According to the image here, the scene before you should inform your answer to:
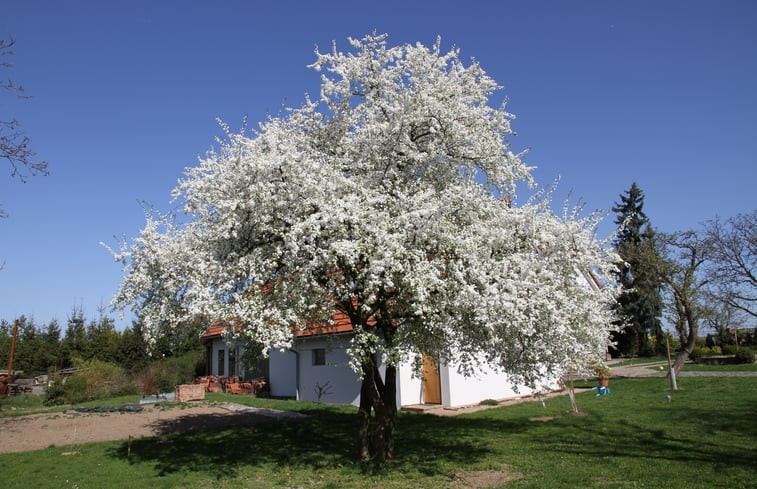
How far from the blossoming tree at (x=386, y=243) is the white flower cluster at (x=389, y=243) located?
0.12 feet

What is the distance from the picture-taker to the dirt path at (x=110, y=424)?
42.8 feet

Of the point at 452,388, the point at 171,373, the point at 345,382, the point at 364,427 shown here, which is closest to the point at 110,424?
the point at 345,382

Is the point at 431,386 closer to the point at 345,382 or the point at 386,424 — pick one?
the point at 345,382

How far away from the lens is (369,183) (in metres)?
9.35

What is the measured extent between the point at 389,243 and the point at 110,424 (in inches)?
505

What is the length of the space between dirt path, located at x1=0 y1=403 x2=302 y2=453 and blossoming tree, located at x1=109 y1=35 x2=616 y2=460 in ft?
18.9

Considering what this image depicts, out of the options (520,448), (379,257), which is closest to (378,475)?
(520,448)

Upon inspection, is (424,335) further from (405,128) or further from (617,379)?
(617,379)

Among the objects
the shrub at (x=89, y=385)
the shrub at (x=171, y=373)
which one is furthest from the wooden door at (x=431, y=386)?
the shrub at (x=89, y=385)

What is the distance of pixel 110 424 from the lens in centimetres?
1545

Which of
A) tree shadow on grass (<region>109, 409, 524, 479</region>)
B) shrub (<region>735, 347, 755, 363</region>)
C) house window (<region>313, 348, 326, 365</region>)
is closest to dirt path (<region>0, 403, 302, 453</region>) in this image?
tree shadow on grass (<region>109, 409, 524, 479</region>)

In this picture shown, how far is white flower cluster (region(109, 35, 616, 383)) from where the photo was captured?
8.02m

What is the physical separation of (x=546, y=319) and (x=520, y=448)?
12.6 feet

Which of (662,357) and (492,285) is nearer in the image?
(492,285)
